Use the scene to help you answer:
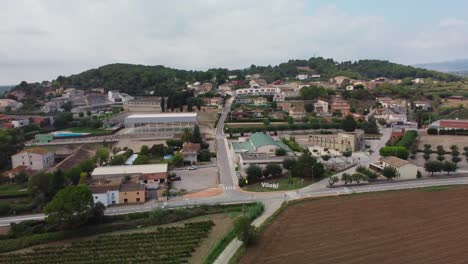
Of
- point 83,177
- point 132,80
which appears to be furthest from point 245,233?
point 132,80

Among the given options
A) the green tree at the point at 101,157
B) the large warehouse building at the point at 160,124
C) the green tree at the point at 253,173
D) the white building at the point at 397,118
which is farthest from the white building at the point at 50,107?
the white building at the point at 397,118

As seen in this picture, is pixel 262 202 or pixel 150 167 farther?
pixel 150 167

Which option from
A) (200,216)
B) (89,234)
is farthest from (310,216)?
(89,234)

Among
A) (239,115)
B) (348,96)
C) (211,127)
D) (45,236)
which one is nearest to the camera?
(45,236)

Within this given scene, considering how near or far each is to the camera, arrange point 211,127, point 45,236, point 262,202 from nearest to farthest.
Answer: point 45,236, point 262,202, point 211,127

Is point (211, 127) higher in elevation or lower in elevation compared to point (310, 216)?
higher

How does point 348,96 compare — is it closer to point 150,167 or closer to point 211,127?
point 211,127

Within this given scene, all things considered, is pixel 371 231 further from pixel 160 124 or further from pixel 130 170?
pixel 160 124
